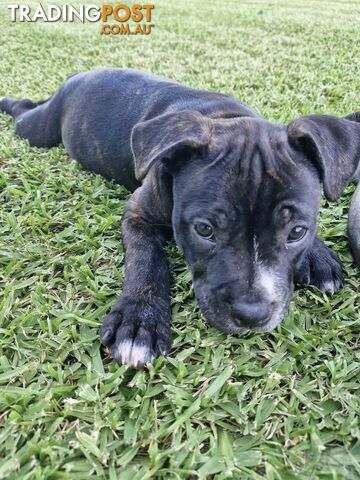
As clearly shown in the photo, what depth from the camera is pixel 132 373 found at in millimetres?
2855

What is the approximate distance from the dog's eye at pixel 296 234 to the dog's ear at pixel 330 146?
0.28 metres

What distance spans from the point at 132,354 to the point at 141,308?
→ 35 cm

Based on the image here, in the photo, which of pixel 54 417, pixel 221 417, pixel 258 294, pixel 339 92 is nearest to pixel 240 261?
pixel 258 294

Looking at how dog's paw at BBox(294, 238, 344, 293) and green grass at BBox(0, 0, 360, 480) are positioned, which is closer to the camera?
green grass at BBox(0, 0, 360, 480)

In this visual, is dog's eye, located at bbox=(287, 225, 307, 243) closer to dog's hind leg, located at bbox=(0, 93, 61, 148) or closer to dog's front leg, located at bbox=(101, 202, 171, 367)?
dog's front leg, located at bbox=(101, 202, 171, 367)

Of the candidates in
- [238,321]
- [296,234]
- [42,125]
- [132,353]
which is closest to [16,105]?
[42,125]

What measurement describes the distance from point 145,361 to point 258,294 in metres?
0.83

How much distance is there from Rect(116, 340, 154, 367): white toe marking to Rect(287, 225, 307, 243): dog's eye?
46.3 inches

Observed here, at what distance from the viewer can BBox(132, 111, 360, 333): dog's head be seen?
9.18 ft

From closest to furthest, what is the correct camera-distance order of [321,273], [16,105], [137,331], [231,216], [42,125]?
[231,216], [137,331], [321,273], [42,125], [16,105]

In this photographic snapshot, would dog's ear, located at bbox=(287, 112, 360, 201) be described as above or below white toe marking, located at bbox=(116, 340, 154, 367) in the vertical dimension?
above

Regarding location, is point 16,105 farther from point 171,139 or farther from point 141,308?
Answer: point 141,308

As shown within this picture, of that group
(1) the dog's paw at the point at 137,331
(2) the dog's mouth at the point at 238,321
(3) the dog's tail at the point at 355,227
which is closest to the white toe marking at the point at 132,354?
(1) the dog's paw at the point at 137,331

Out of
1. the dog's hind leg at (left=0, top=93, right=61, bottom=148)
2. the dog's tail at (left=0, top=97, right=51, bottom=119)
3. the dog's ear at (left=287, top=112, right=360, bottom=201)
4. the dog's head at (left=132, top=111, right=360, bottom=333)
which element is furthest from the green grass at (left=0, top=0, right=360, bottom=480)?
the dog's tail at (left=0, top=97, right=51, bottom=119)
